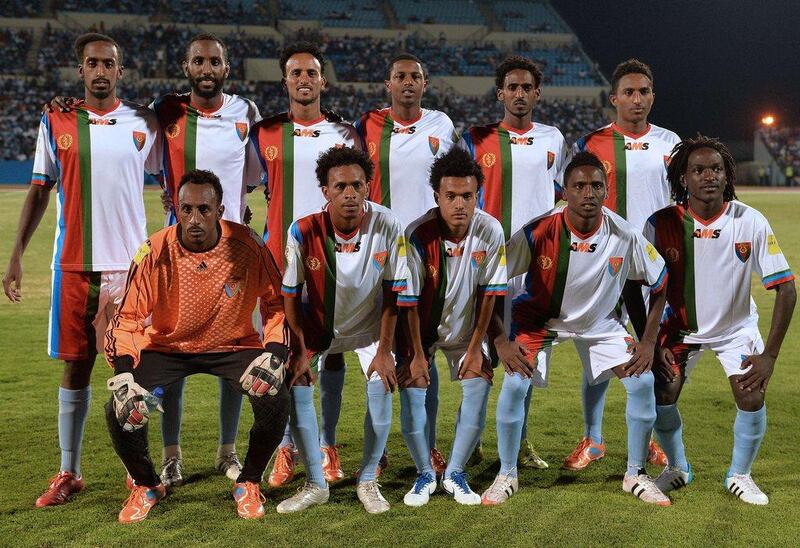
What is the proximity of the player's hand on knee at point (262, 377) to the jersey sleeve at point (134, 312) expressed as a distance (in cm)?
52

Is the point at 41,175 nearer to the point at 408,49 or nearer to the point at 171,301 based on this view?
the point at 171,301

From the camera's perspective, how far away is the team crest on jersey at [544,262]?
4.17 m

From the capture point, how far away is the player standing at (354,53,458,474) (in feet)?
15.7

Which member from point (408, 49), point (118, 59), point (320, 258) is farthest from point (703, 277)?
point (408, 49)

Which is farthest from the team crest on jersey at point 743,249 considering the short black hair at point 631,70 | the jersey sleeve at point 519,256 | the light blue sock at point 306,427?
the light blue sock at point 306,427

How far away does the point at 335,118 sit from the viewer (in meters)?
4.71

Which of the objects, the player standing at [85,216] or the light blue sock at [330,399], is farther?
the light blue sock at [330,399]

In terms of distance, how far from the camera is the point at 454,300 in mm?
4137

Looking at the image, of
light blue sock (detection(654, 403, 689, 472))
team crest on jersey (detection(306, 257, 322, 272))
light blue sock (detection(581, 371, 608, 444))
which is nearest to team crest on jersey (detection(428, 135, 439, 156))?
team crest on jersey (detection(306, 257, 322, 272))

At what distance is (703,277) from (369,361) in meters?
1.71

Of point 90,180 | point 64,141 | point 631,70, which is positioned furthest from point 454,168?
point 64,141

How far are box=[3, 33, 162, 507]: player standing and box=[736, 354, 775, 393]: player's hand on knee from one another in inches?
123

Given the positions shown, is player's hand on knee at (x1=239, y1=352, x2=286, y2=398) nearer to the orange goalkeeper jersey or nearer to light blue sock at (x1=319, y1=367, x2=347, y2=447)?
the orange goalkeeper jersey

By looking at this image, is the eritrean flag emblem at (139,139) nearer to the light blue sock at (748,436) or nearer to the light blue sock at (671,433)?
the light blue sock at (671,433)
